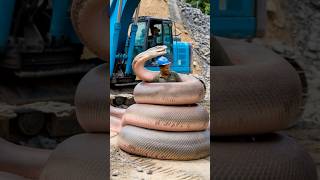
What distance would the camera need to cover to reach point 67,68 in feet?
2.69

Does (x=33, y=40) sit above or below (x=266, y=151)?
above

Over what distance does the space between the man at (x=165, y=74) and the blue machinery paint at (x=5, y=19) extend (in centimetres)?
33

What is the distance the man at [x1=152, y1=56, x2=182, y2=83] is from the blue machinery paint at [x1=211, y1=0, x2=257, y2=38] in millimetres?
170

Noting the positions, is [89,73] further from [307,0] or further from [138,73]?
[307,0]

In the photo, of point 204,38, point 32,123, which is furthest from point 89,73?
point 204,38

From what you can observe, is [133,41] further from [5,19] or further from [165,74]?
[5,19]

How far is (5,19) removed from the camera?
80 cm

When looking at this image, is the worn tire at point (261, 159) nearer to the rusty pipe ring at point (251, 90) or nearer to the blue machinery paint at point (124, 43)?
the rusty pipe ring at point (251, 90)

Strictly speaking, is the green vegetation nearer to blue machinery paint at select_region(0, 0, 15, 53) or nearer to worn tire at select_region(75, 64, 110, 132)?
worn tire at select_region(75, 64, 110, 132)

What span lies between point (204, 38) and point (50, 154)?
42 cm

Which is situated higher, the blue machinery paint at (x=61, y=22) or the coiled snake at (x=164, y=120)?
the blue machinery paint at (x=61, y=22)

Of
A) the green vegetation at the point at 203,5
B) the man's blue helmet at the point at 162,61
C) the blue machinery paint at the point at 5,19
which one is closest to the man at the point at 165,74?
the man's blue helmet at the point at 162,61

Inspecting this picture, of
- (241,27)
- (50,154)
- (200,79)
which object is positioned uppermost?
(241,27)

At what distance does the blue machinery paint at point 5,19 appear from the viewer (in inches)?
31.4
